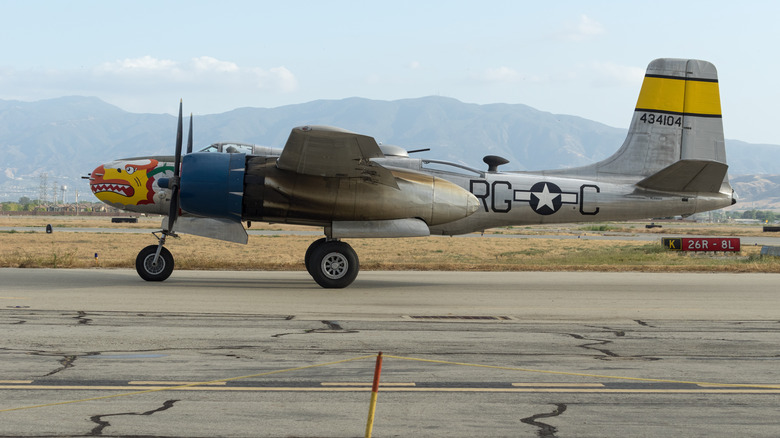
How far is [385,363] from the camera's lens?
30.3ft

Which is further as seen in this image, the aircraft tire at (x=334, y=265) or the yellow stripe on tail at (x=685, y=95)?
the yellow stripe on tail at (x=685, y=95)

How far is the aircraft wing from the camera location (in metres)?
16.4

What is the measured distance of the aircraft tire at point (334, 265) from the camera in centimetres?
1870

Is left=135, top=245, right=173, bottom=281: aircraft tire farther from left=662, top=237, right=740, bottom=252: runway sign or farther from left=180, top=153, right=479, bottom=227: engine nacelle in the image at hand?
left=662, top=237, right=740, bottom=252: runway sign

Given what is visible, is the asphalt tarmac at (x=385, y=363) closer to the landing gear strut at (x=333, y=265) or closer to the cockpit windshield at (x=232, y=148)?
the landing gear strut at (x=333, y=265)

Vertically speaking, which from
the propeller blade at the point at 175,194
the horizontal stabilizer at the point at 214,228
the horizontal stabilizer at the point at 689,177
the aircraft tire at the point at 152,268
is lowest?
the aircraft tire at the point at 152,268

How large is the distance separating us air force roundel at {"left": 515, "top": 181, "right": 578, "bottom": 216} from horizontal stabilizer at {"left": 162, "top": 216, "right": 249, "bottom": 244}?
25.5 ft

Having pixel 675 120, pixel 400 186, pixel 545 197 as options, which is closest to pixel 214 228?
pixel 400 186

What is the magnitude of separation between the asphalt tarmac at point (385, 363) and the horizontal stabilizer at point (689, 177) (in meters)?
3.91

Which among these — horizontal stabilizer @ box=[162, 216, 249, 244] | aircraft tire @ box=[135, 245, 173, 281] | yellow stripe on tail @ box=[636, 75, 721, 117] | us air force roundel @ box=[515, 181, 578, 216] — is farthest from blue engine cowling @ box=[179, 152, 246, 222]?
yellow stripe on tail @ box=[636, 75, 721, 117]

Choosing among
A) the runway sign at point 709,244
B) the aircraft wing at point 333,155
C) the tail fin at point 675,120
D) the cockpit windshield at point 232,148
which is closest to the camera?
the aircraft wing at point 333,155

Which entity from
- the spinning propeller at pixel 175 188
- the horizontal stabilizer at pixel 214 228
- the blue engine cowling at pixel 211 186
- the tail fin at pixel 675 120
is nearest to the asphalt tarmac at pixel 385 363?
the horizontal stabilizer at pixel 214 228

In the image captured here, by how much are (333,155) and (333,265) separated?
3.11 m

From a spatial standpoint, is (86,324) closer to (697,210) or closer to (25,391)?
(25,391)
